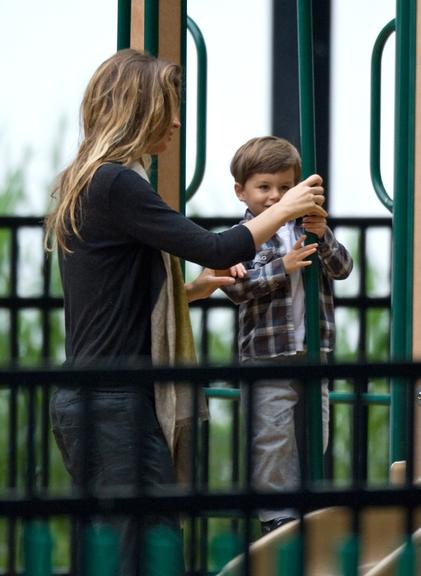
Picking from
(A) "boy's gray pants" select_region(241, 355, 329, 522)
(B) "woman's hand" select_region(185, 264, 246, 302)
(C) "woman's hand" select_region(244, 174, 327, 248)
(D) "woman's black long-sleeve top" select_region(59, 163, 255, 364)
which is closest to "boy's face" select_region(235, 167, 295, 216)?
(A) "boy's gray pants" select_region(241, 355, 329, 522)

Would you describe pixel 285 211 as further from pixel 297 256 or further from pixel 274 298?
pixel 274 298

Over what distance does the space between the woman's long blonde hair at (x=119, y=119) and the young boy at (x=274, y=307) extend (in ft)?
2.37

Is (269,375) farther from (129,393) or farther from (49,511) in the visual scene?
(129,393)

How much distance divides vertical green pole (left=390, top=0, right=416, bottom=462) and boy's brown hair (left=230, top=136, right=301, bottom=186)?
39 centimetres

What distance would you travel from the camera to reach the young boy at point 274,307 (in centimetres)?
370

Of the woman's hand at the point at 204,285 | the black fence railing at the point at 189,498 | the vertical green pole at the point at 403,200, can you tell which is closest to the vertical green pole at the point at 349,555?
the black fence railing at the point at 189,498

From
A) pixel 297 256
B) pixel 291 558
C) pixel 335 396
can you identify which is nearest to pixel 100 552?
pixel 291 558

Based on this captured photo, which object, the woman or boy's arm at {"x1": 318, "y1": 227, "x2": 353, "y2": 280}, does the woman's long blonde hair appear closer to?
the woman

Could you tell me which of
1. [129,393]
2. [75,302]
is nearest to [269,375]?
[129,393]

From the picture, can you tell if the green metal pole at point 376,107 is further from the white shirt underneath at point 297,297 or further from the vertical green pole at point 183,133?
the vertical green pole at point 183,133

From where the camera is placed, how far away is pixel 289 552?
1821 mm

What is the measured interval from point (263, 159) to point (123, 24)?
548mm

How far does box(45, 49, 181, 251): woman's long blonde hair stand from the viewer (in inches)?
116

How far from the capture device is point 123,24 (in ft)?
11.1
